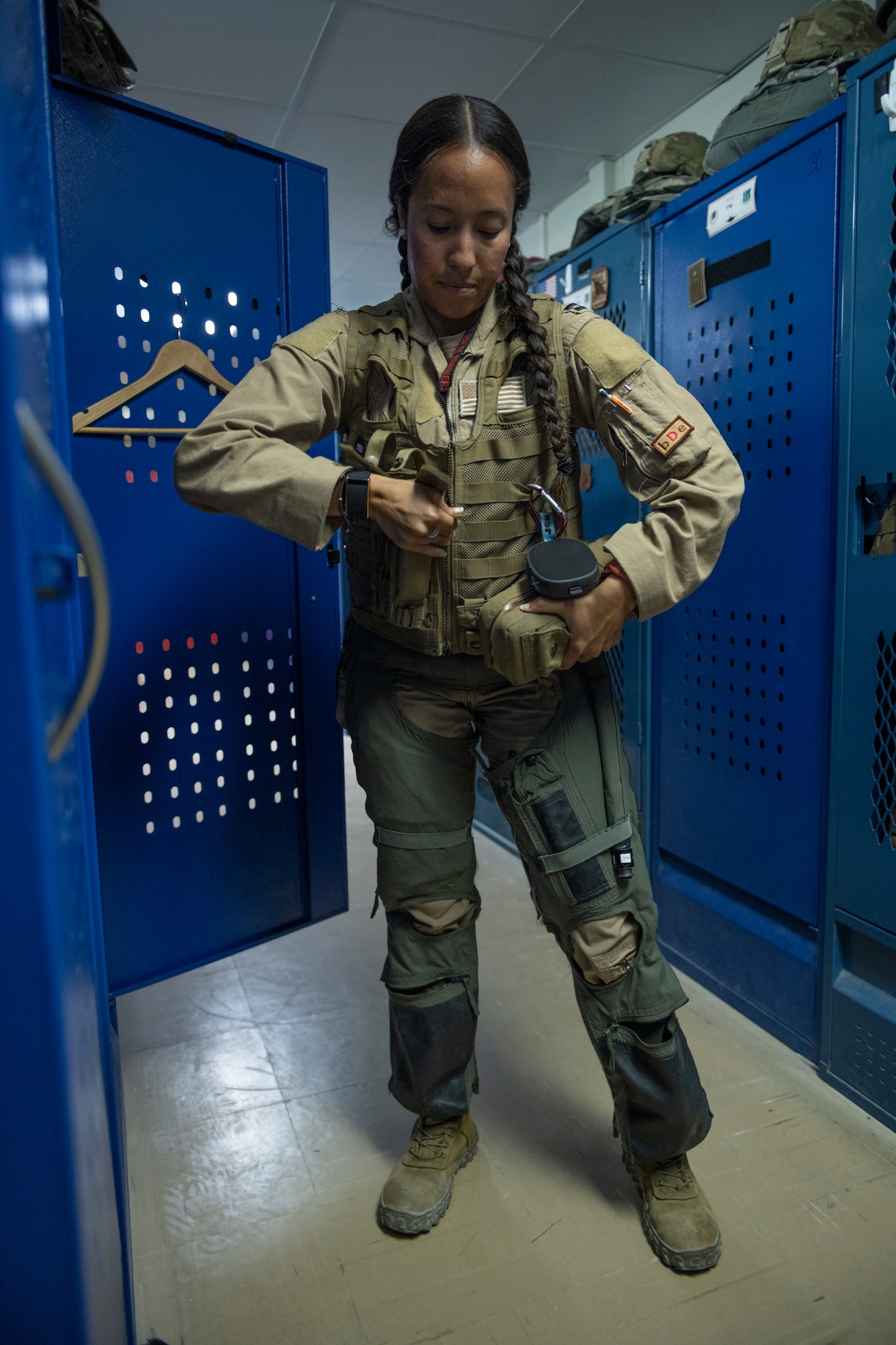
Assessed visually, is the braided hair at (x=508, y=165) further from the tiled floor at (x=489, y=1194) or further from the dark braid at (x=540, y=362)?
the tiled floor at (x=489, y=1194)

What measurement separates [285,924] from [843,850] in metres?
1.18

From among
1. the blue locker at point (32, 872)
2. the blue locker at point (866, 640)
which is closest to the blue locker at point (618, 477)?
the blue locker at point (866, 640)

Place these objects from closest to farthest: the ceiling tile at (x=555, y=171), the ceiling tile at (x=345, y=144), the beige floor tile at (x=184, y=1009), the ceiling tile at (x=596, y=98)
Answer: the beige floor tile at (x=184, y=1009) → the ceiling tile at (x=596, y=98) → the ceiling tile at (x=345, y=144) → the ceiling tile at (x=555, y=171)

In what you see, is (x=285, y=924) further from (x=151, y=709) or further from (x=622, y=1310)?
(x=622, y=1310)

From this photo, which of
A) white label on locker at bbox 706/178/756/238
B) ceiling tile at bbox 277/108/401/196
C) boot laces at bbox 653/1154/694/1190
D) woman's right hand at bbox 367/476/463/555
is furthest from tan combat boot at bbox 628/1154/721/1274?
ceiling tile at bbox 277/108/401/196

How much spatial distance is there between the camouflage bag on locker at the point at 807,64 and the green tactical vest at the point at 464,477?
84cm

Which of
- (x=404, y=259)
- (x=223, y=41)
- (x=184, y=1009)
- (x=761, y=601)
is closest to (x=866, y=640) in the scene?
(x=761, y=601)

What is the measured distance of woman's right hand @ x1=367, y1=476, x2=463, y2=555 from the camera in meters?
1.23

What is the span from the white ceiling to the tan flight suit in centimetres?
226

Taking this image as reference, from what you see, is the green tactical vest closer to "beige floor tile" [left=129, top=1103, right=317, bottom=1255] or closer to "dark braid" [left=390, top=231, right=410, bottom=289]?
"dark braid" [left=390, top=231, right=410, bottom=289]

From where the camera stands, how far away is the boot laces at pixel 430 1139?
5.08 feet

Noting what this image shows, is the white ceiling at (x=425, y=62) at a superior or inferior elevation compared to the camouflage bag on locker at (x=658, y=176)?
superior

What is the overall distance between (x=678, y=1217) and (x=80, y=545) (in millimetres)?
1420

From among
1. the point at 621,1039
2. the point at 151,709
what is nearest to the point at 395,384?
the point at 151,709
